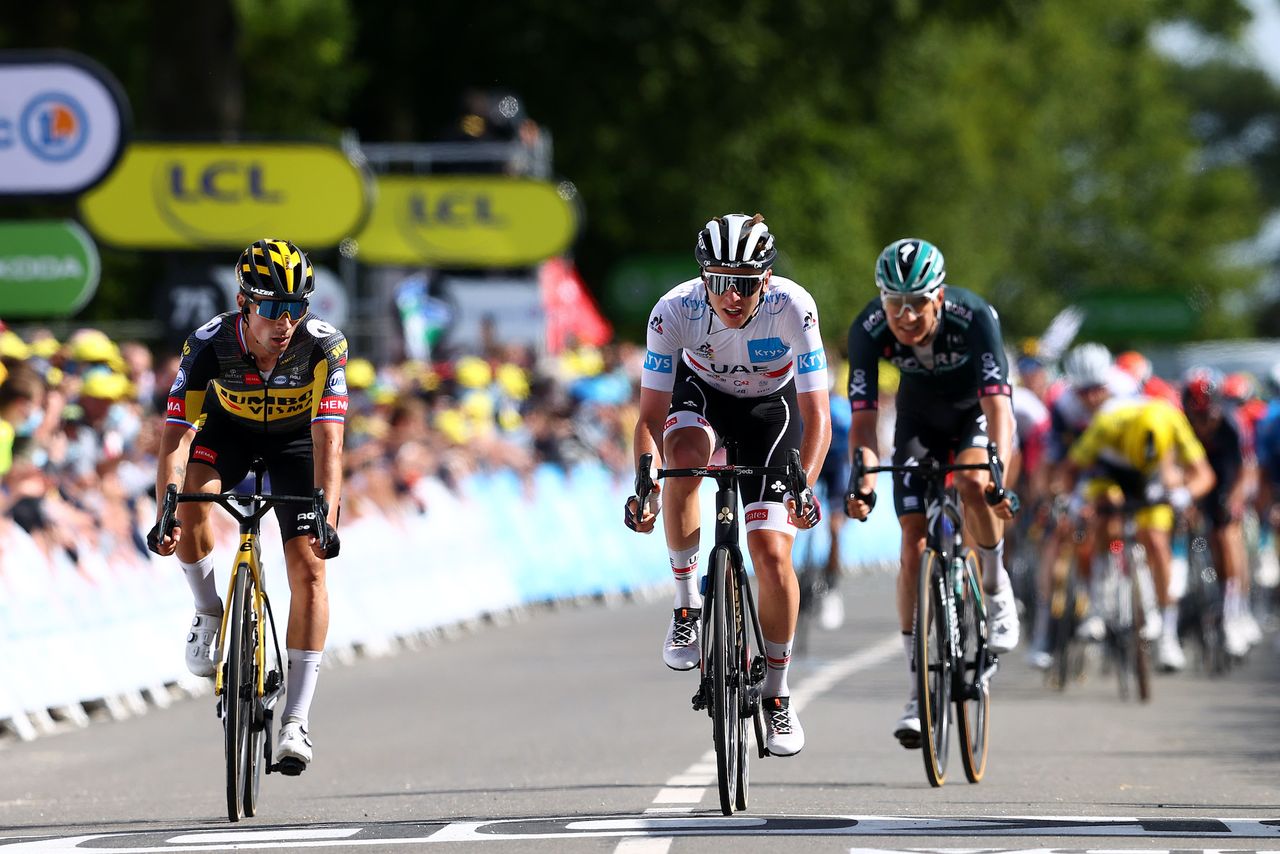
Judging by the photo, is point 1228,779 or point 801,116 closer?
point 1228,779

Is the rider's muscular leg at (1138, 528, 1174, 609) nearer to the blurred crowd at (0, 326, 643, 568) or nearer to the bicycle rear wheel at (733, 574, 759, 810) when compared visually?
the blurred crowd at (0, 326, 643, 568)

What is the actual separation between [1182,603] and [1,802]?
9536 millimetres

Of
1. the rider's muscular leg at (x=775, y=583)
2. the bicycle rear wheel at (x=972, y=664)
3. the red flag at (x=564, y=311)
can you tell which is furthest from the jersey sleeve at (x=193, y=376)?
the red flag at (x=564, y=311)

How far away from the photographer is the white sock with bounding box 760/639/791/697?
10.3 metres

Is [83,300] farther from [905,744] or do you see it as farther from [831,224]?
[831,224]

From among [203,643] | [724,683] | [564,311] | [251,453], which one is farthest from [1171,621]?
[564,311]

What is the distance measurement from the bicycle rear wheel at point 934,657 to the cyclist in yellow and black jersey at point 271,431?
2365 millimetres

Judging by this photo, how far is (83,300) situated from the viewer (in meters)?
18.5

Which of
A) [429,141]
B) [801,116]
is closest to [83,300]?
[429,141]

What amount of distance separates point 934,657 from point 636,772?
1516 mm

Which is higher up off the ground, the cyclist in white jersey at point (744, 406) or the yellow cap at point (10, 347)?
the yellow cap at point (10, 347)

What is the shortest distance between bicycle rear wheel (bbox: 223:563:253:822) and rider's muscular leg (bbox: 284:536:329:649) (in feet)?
0.67

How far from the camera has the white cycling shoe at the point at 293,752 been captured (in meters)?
9.96

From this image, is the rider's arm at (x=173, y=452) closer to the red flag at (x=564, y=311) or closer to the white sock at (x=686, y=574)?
the white sock at (x=686, y=574)
